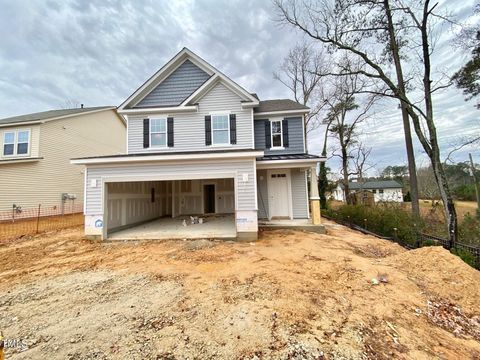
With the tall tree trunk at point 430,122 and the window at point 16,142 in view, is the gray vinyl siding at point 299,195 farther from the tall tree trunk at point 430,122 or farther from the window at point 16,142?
the window at point 16,142

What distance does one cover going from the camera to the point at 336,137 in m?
21.6

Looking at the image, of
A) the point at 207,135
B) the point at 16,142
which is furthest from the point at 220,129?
the point at 16,142

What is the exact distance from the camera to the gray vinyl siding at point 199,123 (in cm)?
1144

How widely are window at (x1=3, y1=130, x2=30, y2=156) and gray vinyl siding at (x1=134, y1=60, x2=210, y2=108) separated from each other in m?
9.27

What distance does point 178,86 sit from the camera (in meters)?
12.3

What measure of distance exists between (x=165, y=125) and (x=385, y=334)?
11493 millimetres

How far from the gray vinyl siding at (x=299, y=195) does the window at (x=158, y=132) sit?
6.86m

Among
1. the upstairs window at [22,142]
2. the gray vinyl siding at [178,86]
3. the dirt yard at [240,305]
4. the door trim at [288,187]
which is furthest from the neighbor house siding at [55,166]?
the door trim at [288,187]

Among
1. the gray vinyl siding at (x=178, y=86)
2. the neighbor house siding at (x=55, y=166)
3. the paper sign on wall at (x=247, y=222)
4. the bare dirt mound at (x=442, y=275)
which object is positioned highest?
the gray vinyl siding at (x=178, y=86)

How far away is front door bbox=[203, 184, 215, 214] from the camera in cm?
1374

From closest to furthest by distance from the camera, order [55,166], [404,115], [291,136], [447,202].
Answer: [447,202]
[291,136]
[404,115]
[55,166]

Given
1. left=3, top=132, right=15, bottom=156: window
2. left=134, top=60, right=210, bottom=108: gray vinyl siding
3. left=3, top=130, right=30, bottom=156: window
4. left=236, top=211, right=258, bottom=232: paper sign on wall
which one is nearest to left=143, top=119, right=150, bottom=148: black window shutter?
left=134, top=60, right=210, bottom=108: gray vinyl siding

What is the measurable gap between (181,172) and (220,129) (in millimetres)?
4136

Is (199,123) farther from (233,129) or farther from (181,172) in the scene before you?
(181,172)
